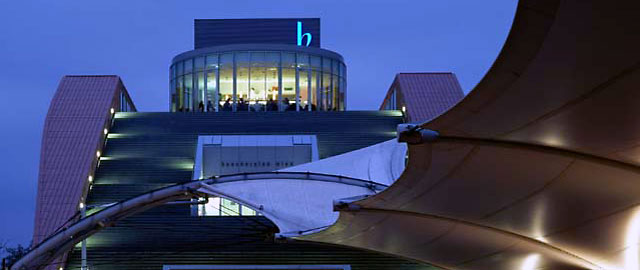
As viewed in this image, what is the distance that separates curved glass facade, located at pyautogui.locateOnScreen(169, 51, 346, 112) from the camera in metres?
47.4

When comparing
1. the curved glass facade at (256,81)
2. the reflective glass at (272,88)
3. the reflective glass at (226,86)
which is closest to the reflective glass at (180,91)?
the curved glass facade at (256,81)

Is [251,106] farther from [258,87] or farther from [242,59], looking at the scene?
[242,59]

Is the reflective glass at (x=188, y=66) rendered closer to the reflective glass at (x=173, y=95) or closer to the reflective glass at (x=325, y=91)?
the reflective glass at (x=173, y=95)

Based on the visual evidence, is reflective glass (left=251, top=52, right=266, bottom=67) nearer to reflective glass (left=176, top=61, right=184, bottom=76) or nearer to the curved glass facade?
the curved glass facade

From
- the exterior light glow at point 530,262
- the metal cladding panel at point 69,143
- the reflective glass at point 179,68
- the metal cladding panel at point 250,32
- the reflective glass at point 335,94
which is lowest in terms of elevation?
the exterior light glow at point 530,262

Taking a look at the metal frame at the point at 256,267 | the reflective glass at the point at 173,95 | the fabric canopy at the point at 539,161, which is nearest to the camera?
the fabric canopy at the point at 539,161

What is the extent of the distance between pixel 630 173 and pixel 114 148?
96.9ft

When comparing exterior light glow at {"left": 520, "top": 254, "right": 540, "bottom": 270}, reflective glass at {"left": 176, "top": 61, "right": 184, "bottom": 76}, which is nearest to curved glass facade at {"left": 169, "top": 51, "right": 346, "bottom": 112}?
reflective glass at {"left": 176, "top": 61, "right": 184, "bottom": 76}

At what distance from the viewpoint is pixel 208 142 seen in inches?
1554

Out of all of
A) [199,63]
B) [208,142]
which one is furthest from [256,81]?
[208,142]

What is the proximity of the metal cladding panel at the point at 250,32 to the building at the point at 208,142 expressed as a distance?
1.9 inches

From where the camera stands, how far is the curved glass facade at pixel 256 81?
4744 centimetres

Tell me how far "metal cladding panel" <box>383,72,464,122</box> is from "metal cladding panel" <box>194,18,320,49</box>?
7.89m

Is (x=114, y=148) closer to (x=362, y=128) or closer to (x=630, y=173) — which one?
(x=362, y=128)
